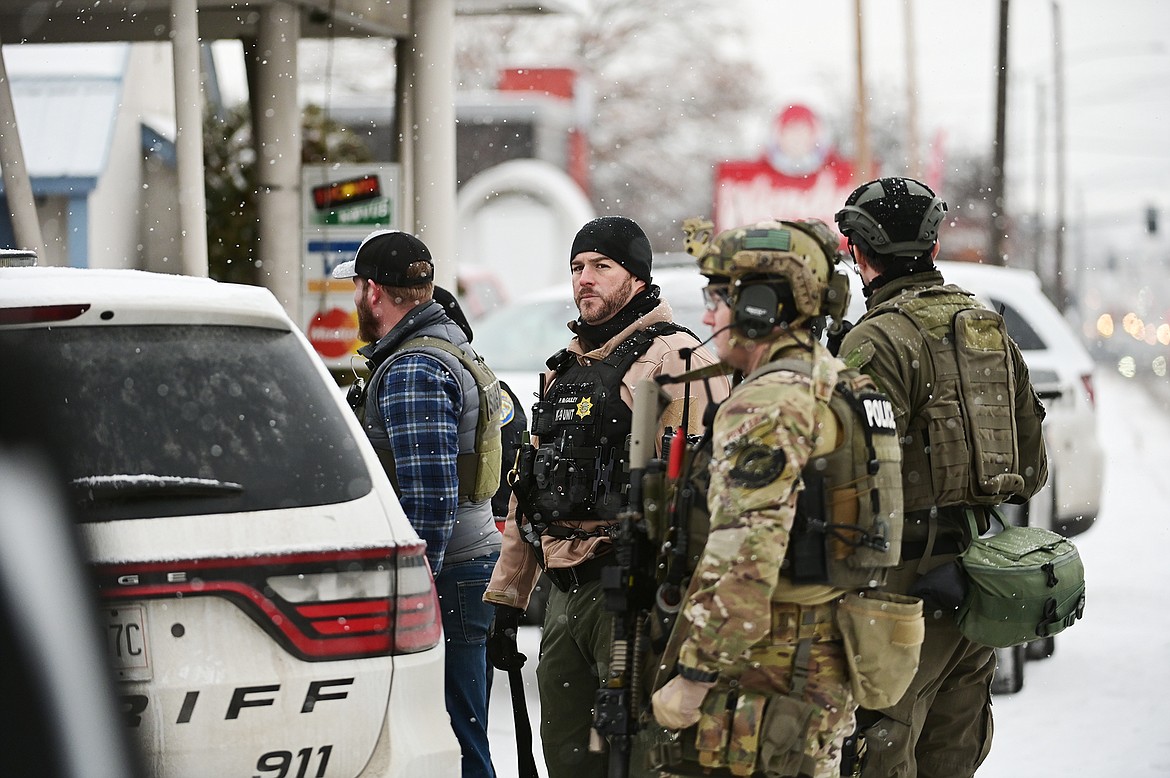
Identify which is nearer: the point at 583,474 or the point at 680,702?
the point at 680,702

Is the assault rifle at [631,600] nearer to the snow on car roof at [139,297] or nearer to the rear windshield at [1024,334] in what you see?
the snow on car roof at [139,297]

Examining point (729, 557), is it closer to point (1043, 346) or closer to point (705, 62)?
point (1043, 346)

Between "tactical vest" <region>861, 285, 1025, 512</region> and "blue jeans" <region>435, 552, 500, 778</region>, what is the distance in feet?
4.52

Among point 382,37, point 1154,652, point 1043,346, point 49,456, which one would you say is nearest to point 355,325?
point 382,37

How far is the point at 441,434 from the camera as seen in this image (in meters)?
4.33

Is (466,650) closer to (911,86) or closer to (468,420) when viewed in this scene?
(468,420)

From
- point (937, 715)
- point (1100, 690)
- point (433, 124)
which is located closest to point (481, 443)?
point (937, 715)

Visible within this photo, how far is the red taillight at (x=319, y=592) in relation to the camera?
2943 millimetres

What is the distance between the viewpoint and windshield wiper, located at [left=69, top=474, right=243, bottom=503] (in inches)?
114

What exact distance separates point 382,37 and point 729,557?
8715mm

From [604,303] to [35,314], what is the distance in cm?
168

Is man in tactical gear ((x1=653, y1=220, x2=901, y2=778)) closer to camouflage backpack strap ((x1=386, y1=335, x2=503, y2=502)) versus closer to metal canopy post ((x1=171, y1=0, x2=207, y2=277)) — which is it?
camouflage backpack strap ((x1=386, y1=335, x2=503, y2=502))

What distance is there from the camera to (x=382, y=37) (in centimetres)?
1109

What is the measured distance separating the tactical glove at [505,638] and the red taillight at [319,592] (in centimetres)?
100
